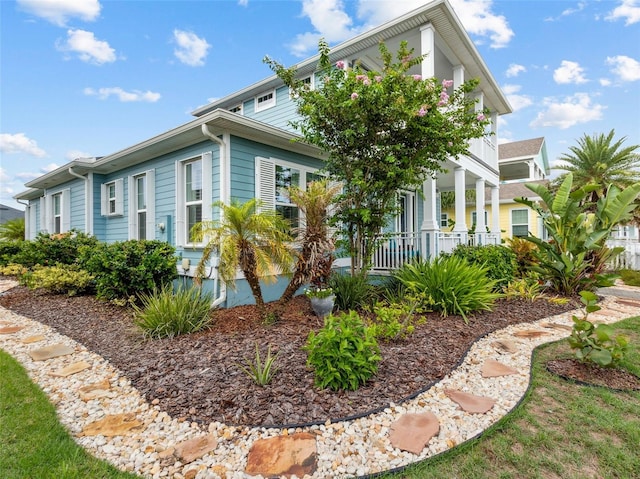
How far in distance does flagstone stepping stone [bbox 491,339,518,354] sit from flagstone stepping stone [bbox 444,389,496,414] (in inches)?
54.8

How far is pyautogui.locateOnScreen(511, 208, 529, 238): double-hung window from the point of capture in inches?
693

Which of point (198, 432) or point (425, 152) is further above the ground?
point (425, 152)

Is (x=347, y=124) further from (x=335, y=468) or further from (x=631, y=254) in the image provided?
(x=631, y=254)

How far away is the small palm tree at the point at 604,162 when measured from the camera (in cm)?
1616

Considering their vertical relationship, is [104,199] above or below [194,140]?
below

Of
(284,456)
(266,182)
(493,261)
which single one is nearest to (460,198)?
(493,261)


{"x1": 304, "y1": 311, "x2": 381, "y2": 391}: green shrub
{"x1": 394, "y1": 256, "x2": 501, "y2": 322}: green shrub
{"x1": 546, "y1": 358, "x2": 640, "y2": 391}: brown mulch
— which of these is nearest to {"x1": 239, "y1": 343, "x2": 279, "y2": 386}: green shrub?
{"x1": 304, "y1": 311, "x2": 381, "y2": 391}: green shrub

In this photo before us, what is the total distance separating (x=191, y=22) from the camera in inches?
301

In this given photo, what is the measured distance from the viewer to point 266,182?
6.60m

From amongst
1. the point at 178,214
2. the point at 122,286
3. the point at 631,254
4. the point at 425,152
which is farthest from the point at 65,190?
the point at 631,254

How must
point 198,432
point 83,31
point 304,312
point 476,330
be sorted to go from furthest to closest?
point 83,31, point 304,312, point 476,330, point 198,432

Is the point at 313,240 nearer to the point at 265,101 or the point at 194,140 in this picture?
the point at 194,140

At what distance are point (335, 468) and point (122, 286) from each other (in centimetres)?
515

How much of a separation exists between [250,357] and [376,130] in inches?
168
